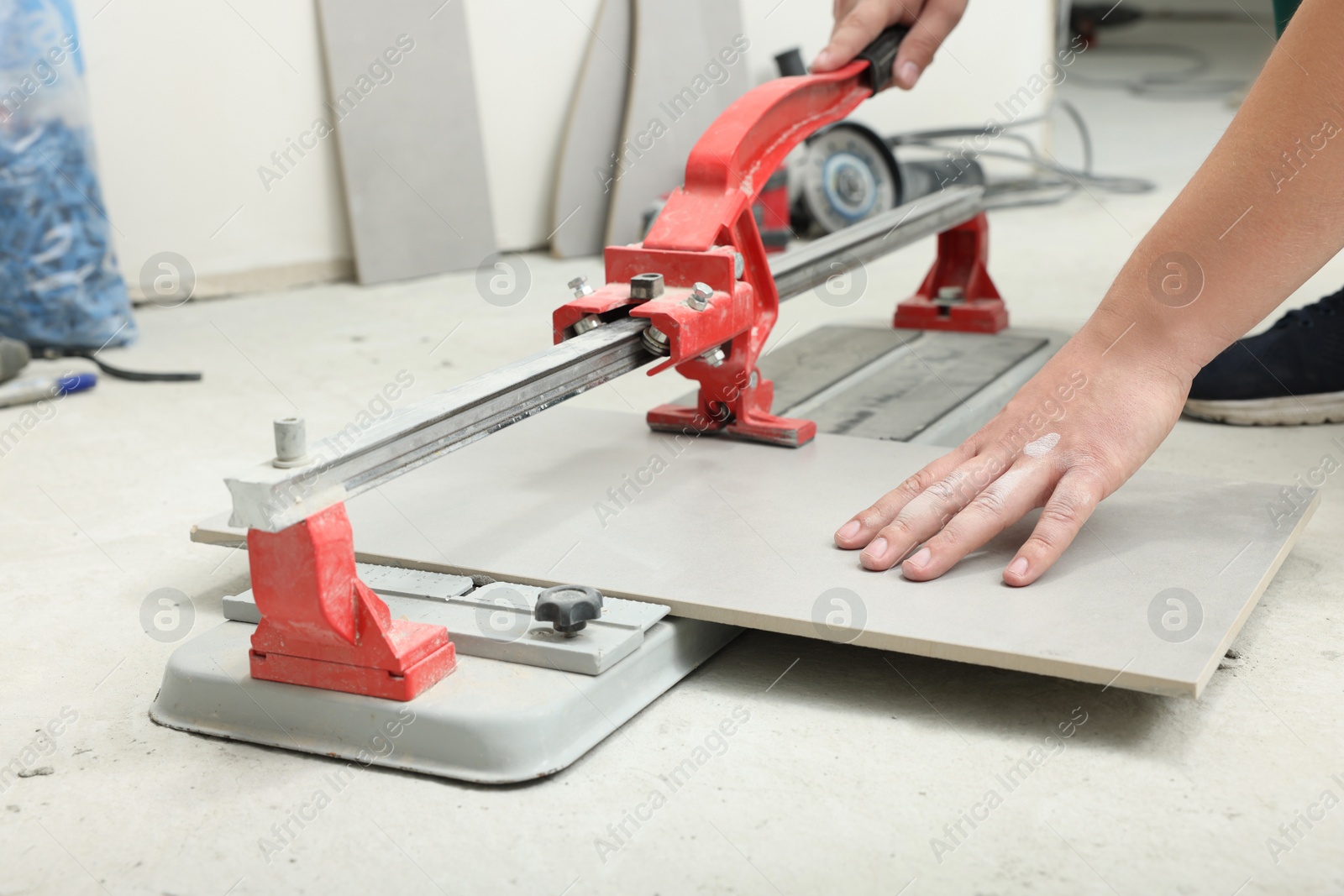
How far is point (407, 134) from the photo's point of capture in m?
3.32

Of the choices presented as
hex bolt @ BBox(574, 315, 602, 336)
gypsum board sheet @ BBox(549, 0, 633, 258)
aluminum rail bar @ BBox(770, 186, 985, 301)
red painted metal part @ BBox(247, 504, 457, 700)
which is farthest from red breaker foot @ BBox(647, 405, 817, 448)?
gypsum board sheet @ BBox(549, 0, 633, 258)

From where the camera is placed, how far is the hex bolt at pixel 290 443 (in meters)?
1.00

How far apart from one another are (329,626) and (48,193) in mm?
1926

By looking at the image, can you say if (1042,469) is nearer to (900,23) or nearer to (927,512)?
(927,512)

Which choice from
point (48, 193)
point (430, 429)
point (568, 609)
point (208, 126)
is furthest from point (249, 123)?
point (568, 609)

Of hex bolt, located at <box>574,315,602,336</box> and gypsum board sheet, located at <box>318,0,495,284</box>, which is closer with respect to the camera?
hex bolt, located at <box>574,315,602,336</box>

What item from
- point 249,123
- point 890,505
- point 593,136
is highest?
point 249,123

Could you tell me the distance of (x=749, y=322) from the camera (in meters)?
1.67

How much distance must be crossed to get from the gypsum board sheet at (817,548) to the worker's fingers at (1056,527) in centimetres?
2

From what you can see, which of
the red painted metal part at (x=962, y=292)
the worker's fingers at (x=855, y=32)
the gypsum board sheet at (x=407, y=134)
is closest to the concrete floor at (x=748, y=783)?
the worker's fingers at (x=855, y=32)

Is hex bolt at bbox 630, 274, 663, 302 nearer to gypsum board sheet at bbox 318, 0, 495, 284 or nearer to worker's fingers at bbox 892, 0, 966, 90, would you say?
worker's fingers at bbox 892, 0, 966, 90

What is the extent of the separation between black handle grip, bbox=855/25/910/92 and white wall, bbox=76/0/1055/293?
1.72m

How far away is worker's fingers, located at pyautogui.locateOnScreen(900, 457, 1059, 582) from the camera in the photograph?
1.26m

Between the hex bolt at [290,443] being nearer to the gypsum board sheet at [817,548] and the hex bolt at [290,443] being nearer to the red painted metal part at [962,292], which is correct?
the gypsum board sheet at [817,548]
